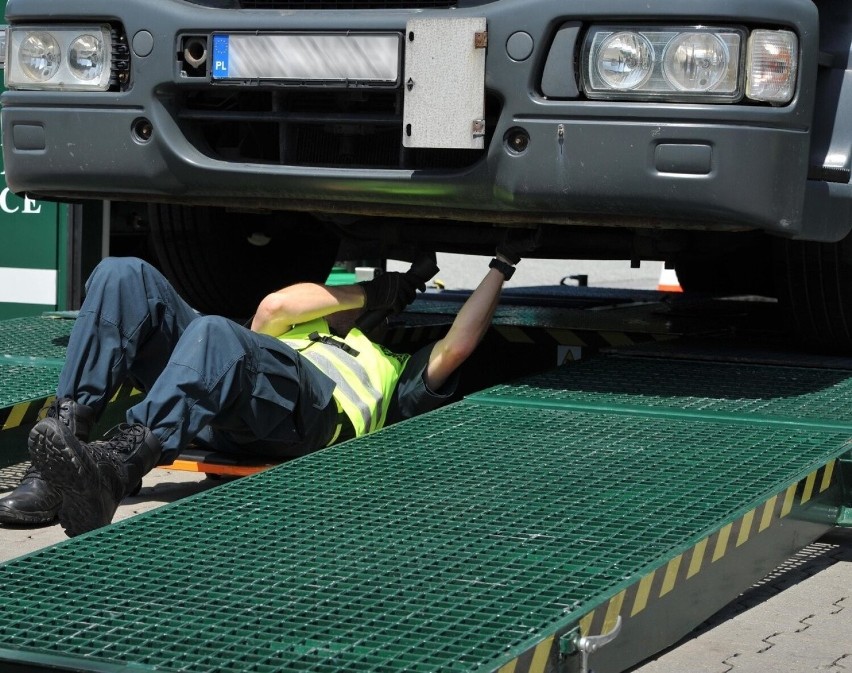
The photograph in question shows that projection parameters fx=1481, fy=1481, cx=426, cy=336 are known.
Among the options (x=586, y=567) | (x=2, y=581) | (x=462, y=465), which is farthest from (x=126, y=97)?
(x=586, y=567)

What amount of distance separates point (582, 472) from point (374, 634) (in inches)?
48.1

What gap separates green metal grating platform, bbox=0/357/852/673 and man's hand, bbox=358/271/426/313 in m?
0.48

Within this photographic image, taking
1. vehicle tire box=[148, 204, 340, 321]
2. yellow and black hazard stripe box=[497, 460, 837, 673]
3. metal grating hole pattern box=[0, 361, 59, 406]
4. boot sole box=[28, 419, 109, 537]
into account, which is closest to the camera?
yellow and black hazard stripe box=[497, 460, 837, 673]

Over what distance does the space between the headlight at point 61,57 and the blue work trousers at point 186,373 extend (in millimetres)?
784

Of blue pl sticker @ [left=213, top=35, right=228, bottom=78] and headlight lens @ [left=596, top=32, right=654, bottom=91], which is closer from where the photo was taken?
headlight lens @ [left=596, top=32, right=654, bottom=91]

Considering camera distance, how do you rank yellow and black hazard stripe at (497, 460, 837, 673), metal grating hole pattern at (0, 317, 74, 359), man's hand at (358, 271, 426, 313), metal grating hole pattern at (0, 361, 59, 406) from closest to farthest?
yellow and black hazard stripe at (497, 460, 837, 673) < metal grating hole pattern at (0, 361, 59, 406) < man's hand at (358, 271, 426, 313) < metal grating hole pattern at (0, 317, 74, 359)

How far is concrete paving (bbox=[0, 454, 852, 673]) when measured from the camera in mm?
3225

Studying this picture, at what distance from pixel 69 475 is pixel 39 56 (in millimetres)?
1668

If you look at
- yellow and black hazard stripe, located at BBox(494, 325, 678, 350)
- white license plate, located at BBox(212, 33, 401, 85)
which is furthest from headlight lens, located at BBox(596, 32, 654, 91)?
yellow and black hazard stripe, located at BBox(494, 325, 678, 350)

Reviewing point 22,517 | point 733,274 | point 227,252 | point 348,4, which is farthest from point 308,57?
point 733,274

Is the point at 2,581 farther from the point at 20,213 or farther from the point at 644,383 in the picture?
the point at 20,213

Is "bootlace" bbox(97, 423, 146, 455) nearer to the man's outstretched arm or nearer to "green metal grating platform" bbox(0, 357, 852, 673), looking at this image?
"green metal grating platform" bbox(0, 357, 852, 673)

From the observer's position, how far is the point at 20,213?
6.68 m

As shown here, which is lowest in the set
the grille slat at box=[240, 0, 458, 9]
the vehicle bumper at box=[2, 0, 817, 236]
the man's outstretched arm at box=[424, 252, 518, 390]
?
the man's outstretched arm at box=[424, 252, 518, 390]
